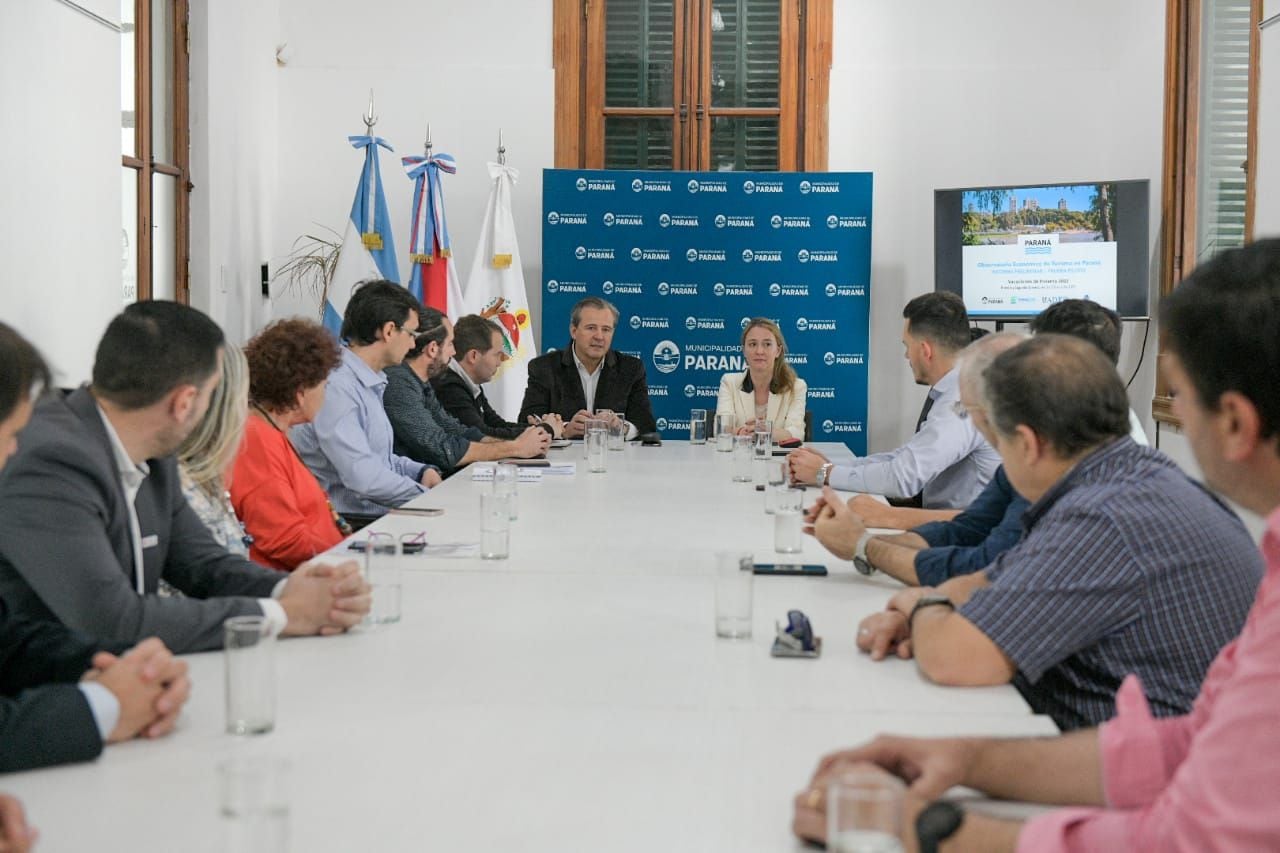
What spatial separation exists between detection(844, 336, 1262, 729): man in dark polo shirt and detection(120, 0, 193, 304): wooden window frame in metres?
5.71

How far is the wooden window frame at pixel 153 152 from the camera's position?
706 centimetres

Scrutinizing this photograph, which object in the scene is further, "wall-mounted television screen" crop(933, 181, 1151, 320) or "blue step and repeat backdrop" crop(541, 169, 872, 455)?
"blue step and repeat backdrop" crop(541, 169, 872, 455)

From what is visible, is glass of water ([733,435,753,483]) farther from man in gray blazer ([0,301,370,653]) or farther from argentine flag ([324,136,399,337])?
argentine flag ([324,136,399,337])

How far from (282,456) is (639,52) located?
5.84 meters

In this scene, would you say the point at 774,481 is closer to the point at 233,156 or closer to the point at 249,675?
the point at 249,675

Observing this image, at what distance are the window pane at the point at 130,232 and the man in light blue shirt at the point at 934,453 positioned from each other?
4034 mm

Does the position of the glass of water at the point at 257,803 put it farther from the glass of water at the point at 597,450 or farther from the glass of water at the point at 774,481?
the glass of water at the point at 597,450

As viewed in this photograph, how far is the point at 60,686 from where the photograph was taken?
1655 millimetres

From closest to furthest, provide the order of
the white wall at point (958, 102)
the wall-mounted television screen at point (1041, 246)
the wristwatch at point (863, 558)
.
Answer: the wristwatch at point (863, 558) → the wall-mounted television screen at point (1041, 246) → the white wall at point (958, 102)

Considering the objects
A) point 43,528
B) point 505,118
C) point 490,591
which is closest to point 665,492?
point 490,591

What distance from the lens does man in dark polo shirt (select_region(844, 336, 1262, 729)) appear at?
1.99 m

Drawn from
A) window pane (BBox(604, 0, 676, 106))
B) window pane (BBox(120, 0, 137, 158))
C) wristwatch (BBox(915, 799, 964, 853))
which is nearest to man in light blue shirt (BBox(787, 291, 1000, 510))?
wristwatch (BBox(915, 799, 964, 853))

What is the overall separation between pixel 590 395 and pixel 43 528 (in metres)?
5.10

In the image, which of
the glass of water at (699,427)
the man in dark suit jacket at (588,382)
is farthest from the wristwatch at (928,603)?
the man in dark suit jacket at (588,382)
